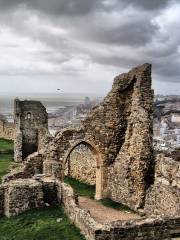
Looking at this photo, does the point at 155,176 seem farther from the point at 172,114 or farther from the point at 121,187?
the point at 172,114

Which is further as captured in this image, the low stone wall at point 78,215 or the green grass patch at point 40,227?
the green grass patch at point 40,227

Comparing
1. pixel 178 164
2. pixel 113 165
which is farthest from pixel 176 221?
pixel 113 165

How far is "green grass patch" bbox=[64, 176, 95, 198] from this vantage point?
2547 cm

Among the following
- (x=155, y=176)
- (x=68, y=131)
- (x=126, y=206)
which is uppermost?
(x=68, y=131)

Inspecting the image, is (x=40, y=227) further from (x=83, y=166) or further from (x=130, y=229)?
(x=83, y=166)

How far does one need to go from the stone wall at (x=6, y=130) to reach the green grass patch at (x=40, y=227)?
2633 cm

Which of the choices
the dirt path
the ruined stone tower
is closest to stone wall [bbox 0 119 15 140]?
the ruined stone tower

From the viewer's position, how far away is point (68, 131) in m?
24.4

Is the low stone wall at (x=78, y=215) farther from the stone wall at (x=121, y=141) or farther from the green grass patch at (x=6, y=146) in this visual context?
the green grass patch at (x=6, y=146)

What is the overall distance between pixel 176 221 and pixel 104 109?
10912 millimetres

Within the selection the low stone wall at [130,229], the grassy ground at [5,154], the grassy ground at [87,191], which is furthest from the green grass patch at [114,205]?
the grassy ground at [5,154]

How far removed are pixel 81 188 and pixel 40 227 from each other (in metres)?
10.7

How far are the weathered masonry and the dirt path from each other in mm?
742

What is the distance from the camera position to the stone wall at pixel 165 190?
755 inches
